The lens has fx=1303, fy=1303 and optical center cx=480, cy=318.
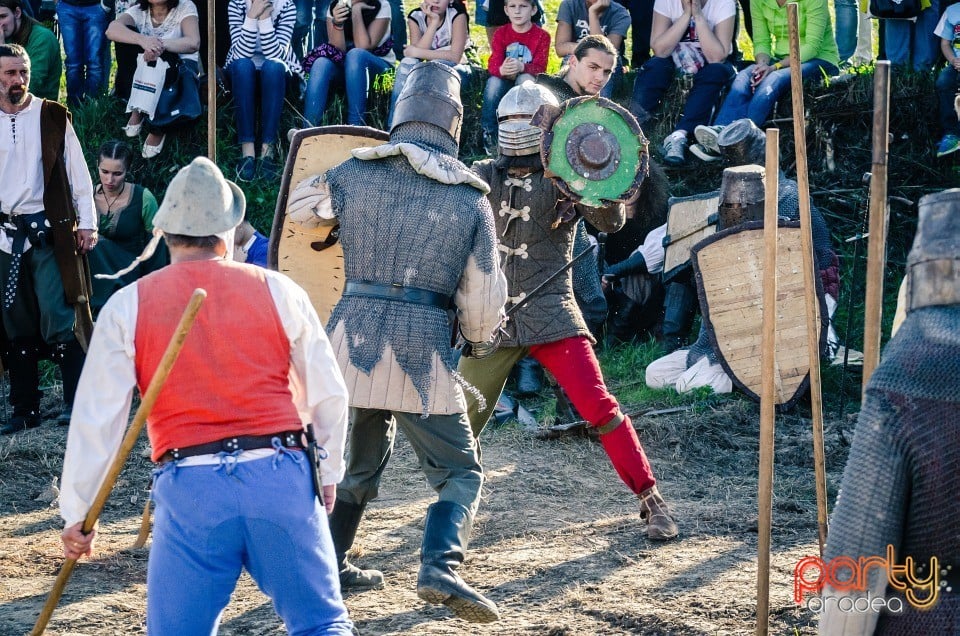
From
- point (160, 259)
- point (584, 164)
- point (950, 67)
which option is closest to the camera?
point (584, 164)

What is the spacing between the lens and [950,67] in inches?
332

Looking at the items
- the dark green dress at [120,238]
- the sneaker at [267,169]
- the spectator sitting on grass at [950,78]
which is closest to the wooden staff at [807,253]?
the dark green dress at [120,238]

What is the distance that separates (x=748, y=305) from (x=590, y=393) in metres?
2.06

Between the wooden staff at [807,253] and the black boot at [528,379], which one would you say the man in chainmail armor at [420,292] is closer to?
the wooden staff at [807,253]

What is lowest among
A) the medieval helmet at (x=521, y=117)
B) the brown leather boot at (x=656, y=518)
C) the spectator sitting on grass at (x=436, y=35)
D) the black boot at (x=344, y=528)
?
the brown leather boot at (x=656, y=518)

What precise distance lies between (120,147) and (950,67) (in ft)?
17.2

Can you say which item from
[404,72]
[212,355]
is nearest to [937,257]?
[212,355]

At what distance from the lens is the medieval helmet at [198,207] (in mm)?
3252

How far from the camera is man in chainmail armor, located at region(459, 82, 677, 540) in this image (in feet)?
16.4

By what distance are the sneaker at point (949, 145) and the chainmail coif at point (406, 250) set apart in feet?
17.0

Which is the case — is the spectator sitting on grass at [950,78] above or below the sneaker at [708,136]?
above

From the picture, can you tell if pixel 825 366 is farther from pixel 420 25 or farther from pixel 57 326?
pixel 57 326

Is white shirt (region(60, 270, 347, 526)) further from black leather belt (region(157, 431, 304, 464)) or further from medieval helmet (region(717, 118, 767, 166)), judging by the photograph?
medieval helmet (region(717, 118, 767, 166))

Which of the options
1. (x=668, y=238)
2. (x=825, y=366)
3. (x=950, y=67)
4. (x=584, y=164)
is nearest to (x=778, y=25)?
(x=950, y=67)
